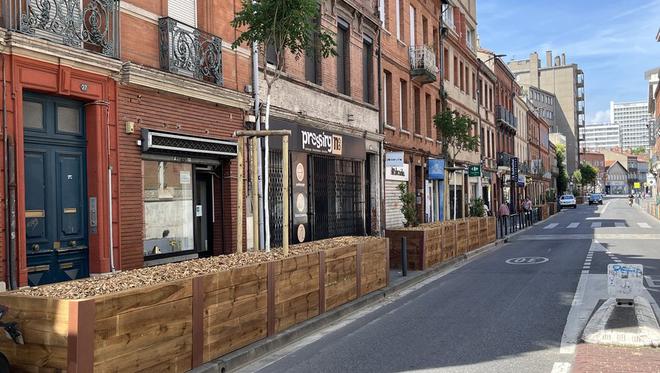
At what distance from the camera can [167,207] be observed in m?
11.4

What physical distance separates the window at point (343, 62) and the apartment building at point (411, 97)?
9.40 feet

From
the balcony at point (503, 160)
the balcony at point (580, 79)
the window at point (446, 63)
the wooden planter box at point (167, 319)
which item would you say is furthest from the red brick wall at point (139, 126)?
the balcony at point (580, 79)

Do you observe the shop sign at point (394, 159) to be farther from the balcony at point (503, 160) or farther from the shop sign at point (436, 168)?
the balcony at point (503, 160)

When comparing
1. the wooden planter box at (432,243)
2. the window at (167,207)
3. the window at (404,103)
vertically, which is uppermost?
the window at (404,103)

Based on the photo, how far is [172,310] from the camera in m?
5.69

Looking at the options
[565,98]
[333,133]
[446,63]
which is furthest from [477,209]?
[565,98]

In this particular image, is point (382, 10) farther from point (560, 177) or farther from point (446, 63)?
point (560, 177)

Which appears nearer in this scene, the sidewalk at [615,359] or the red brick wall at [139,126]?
the sidewalk at [615,359]

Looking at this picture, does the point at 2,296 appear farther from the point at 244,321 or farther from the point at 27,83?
the point at 27,83

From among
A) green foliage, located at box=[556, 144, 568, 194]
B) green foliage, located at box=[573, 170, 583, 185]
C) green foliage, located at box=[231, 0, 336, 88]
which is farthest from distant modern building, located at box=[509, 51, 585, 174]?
green foliage, located at box=[231, 0, 336, 88]

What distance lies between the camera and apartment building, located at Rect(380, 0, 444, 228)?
2261cm

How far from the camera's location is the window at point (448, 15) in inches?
1180

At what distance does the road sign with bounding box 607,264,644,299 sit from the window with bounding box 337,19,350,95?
12067 millimetres

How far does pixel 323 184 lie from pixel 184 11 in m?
7.19
